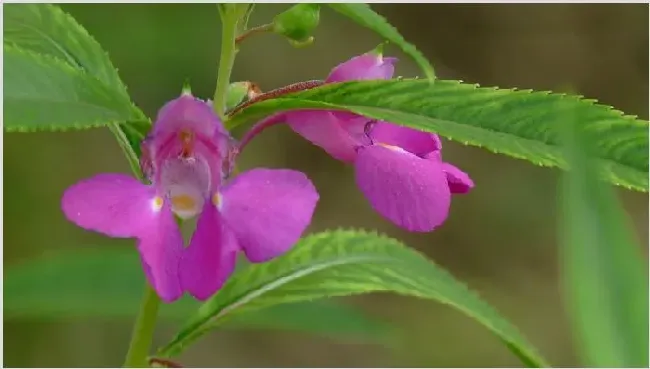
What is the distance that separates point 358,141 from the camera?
69 centimetres

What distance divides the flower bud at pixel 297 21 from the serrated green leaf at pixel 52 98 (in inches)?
5.2

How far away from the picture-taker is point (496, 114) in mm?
598

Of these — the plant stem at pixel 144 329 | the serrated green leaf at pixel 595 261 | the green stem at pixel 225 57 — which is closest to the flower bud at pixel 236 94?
the green stem at pixel 225 57

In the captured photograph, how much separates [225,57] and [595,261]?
384 mm

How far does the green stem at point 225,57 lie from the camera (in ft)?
2.15

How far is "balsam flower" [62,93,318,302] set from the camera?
62cm

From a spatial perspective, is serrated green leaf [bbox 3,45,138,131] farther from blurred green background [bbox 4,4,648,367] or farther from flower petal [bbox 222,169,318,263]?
blurred green background [bbox 4,4,648,367]

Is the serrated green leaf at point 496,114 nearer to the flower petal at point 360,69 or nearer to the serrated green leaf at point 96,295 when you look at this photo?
the flower petal at point 360,69

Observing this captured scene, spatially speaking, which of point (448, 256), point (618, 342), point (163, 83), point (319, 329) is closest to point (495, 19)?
point (448, 256)

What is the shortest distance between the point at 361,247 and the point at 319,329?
0.48 ft

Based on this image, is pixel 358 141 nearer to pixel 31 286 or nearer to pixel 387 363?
pixel 31 286

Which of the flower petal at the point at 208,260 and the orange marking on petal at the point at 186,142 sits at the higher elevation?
the orange marking on petal at the point at 186,142

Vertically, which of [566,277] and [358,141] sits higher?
[358,141]

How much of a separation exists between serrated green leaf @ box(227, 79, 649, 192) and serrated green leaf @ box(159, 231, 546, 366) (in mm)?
194
